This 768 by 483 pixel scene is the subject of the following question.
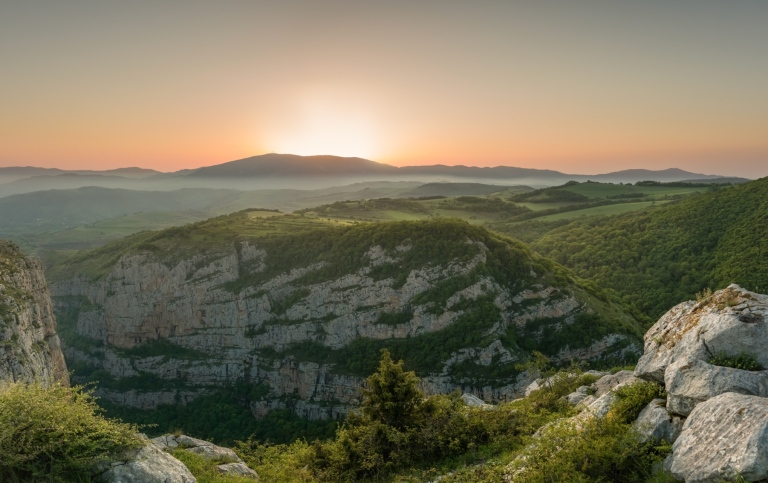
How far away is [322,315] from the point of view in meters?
97.6

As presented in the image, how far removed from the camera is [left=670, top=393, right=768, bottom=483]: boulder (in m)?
11.3

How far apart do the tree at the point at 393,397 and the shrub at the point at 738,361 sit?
16204mm

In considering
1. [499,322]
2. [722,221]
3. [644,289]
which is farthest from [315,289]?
[722,221]

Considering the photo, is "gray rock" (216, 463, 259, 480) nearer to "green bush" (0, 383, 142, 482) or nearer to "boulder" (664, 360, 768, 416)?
"green bush" (0, 383, 142, 482)

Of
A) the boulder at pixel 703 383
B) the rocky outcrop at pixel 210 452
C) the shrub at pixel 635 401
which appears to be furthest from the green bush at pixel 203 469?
the boulder at pixel 703 383

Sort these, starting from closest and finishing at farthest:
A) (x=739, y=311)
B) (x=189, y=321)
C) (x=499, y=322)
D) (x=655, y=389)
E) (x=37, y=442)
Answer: (x=37, y=442)
(x=739, y=311)
(x=655, y=389)
(x=499, y=322)
(x=189, y=321)

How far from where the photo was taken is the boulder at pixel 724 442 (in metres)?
11.3

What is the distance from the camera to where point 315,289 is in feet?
330

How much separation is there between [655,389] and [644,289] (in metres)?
87.9

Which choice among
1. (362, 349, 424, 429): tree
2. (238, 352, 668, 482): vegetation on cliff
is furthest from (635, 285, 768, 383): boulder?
(362, 349, 424, 429): tree

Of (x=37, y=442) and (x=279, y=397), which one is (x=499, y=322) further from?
(x=37, y=442)

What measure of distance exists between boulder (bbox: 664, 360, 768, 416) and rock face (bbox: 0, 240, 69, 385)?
42.5 m

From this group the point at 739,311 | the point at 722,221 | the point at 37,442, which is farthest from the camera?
the point at 722,221

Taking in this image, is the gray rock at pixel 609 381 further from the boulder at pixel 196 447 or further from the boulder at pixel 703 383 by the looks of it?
the boulder at pixel 196 447
